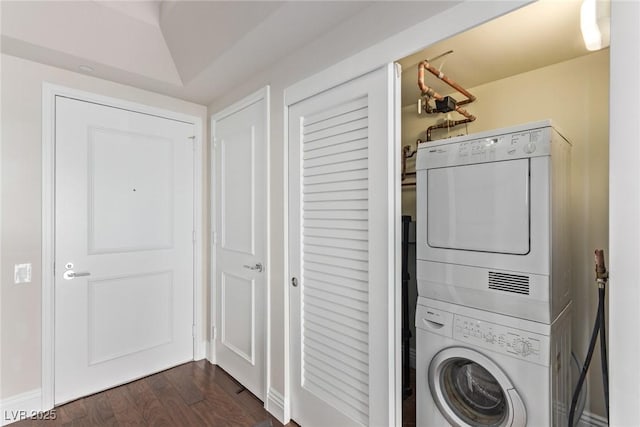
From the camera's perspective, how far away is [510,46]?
5.64ft

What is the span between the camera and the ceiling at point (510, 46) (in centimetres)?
146

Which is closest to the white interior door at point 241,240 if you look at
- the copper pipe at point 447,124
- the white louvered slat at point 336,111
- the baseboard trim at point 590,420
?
the white louvered slat at point 336,111

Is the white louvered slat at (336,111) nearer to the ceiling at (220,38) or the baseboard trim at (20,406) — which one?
the ceiling at (220,38)

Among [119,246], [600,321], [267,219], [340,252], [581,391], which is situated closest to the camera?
[600,321]

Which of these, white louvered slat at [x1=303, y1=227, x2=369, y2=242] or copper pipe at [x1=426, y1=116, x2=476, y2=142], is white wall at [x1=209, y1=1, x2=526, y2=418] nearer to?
white louvered slat at [x1=303, y1=227, x2=369, y2=242]

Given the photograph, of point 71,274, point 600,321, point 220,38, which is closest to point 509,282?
point 600,321

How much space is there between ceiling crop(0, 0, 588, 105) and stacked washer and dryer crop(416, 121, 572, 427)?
60cm

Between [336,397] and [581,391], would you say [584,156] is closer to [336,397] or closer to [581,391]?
[581,391]

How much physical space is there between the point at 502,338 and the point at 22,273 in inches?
108

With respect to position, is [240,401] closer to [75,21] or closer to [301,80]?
[301,80]

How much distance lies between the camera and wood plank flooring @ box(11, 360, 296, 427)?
78.7 inches

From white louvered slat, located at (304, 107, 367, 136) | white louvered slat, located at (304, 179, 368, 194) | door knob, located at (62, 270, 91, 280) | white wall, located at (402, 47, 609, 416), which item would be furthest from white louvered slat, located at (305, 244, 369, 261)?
door knob, located at (62, 270, 91, 280)

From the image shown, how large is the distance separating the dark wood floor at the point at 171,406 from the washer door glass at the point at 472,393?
66 cm

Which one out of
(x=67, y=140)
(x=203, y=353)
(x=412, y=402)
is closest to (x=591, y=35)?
(x=412, y=402)
